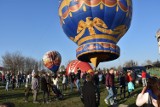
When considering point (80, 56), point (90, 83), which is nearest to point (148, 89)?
point (90, 83)

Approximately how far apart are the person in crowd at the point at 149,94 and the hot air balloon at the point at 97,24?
14.9 metres

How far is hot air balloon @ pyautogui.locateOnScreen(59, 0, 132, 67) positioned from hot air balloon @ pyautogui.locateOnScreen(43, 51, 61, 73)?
2132cm

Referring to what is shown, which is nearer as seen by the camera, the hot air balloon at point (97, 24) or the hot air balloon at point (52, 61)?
the hot air balloon at point (97, 24)

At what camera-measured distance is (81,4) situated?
21.0m

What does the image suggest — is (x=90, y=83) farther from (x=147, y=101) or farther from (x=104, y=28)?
(x=104, y=28)

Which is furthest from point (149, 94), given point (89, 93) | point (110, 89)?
point (110, 89)

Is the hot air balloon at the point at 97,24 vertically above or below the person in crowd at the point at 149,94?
above

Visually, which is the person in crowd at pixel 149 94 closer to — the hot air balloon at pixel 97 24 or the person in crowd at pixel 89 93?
the person in crowd at pixel 89 93

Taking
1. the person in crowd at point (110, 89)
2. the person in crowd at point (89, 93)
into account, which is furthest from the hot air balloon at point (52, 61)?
the person in crowd at point (89, 93)

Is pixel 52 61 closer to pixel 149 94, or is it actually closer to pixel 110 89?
pixel 110 89

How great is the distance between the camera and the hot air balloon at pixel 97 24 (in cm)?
2091

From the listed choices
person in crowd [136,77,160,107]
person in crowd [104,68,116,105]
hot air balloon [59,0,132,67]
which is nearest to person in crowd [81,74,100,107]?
person in crowd [136,77,160,107]

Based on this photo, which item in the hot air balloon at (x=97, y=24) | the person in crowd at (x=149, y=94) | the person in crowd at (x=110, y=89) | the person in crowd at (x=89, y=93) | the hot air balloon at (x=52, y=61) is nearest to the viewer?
the person in crowd at (x=149, y=94)

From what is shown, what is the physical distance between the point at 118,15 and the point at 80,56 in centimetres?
395
